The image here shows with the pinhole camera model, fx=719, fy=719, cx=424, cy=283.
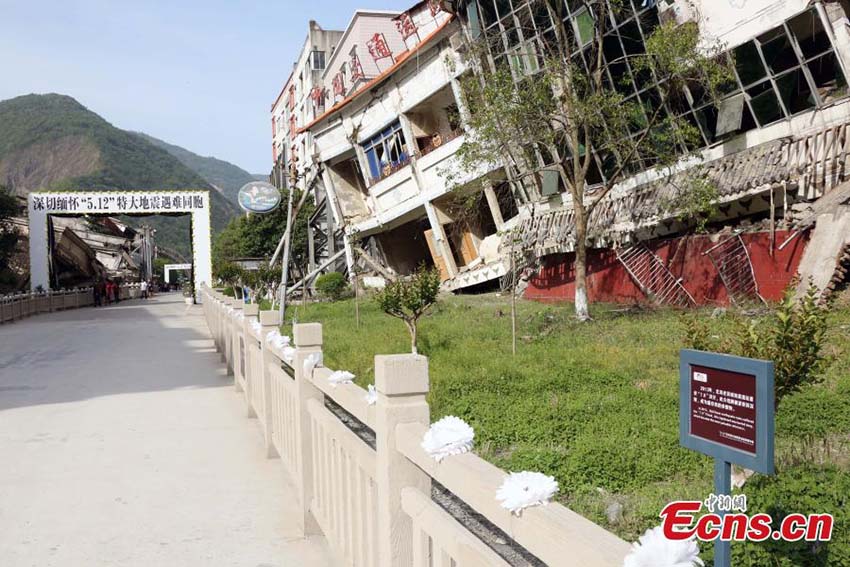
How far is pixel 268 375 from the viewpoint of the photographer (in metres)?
5.74

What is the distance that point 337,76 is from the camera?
3784cm

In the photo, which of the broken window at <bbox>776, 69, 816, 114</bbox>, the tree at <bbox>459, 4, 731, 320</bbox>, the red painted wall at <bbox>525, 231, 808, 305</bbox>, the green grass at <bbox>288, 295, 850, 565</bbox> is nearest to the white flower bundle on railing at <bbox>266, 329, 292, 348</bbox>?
the green grass at <bbox>288, 295, 850, 565</bbox>

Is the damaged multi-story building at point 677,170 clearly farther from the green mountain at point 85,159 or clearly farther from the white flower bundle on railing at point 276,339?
the green mountain at point 85,159

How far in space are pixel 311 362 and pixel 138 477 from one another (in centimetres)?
229

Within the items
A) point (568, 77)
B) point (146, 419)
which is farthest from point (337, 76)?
point (146, 419)

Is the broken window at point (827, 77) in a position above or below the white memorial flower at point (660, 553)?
above

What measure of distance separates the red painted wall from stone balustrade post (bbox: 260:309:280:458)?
853 centimetres

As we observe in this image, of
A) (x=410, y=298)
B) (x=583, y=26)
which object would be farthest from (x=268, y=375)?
(x=583, y=26)

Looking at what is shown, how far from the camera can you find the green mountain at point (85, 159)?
4633 inches

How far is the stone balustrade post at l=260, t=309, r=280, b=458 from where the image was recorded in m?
5.69

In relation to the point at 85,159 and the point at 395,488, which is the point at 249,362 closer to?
the point at 395,488

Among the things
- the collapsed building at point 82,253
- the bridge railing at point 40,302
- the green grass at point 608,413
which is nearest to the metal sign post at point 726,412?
the green grass at point 608,413

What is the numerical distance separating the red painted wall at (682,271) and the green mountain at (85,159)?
99863mm

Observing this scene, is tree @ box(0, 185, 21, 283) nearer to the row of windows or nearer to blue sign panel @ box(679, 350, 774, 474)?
the row of windows
